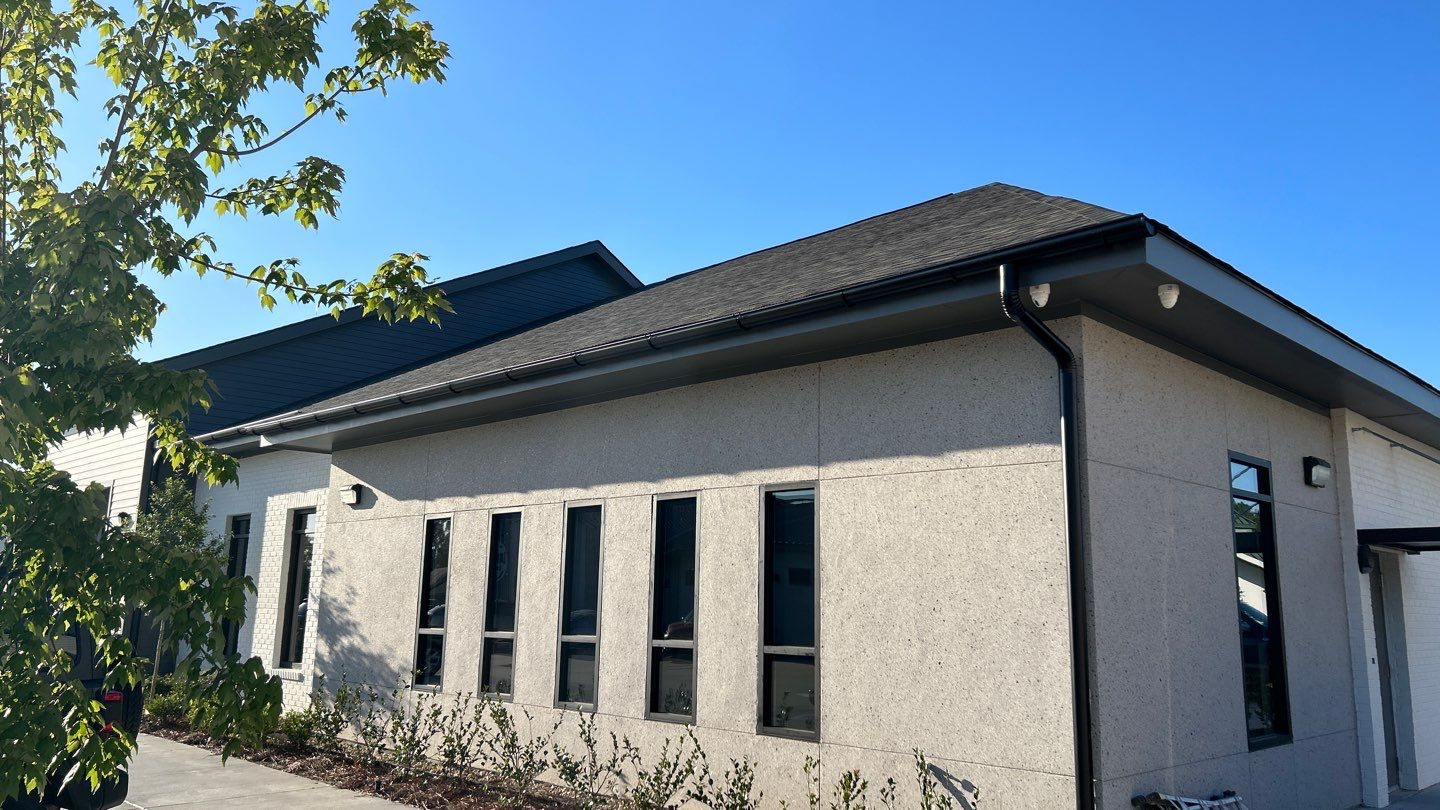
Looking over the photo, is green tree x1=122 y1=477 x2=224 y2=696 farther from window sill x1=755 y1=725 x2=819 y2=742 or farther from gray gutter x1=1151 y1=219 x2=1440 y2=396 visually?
gray gutter x1=1151 y1=219 x2=1440 y2=396

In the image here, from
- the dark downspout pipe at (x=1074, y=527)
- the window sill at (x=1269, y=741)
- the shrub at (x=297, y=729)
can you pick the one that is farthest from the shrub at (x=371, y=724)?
the window sill at (x=1269, y=741)

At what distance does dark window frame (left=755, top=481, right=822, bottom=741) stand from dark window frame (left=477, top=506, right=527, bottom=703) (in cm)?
299

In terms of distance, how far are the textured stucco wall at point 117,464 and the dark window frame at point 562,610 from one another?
9.77 meters

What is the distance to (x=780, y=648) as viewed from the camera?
780cm

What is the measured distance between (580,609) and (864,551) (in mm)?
3126

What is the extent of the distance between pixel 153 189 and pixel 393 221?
1804 mm

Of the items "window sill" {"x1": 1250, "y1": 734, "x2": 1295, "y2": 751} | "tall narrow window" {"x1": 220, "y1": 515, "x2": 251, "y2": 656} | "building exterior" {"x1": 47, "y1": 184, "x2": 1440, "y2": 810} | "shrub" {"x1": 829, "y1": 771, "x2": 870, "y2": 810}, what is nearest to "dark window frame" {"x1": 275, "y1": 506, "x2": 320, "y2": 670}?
"tall narrow window" {"x1": 220, "y1": 515, "x2": 251, "y2": 656}

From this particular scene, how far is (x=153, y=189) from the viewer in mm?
4793

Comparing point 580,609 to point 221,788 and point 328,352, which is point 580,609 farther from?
point 328,352

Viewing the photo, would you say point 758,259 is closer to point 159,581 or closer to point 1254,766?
point 1254,766

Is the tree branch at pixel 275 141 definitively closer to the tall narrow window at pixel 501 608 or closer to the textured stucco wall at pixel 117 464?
the tall narrow window at pixel 501 608

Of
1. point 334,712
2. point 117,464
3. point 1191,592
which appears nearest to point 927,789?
point 1191,592

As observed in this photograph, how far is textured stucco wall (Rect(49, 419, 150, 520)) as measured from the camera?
16.9 metres

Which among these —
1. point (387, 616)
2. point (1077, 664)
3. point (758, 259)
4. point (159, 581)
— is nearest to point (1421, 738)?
point (1077, 664)
